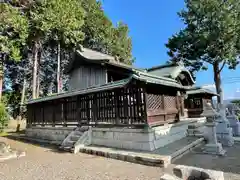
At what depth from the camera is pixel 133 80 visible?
771 centimetres

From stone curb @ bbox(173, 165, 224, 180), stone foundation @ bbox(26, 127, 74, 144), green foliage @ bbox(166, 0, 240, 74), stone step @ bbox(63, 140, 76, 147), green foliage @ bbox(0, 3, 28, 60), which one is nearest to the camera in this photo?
stone curb @ bbox(173, 165, 224, 180)

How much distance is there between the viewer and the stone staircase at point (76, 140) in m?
8.81

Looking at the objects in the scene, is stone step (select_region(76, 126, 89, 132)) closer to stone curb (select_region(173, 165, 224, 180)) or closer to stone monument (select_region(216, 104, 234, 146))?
stone monument (select_region(216, 104, 234, 146))

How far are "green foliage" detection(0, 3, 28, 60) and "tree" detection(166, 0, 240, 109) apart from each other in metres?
19.2

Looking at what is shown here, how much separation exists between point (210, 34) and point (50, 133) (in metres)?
20.1

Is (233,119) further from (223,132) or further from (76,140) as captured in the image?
(76,140)

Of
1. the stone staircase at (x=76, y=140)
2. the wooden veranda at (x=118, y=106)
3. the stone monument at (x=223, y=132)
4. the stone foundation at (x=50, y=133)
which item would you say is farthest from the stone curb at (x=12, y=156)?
the stone monument at (x=223, y=132)

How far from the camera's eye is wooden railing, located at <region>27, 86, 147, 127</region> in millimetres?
8141

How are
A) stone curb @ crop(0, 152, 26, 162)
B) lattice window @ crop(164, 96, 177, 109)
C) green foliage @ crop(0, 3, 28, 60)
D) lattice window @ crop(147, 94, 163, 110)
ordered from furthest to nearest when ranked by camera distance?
lattice window @ crop(164, 96, 177, 109), green foliage @ crop(0, 3, 28, 60), lattice window @ crop(147, 94, 163, 110), stone curb @ crop(0, 152, 26, 162)

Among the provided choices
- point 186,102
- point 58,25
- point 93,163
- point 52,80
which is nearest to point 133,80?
point 93,163

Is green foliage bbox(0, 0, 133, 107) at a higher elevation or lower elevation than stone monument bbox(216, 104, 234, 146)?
higher

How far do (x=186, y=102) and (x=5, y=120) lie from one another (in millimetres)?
15526

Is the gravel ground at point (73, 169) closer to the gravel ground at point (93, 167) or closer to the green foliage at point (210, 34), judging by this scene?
the gravel ground at point (93, 167)

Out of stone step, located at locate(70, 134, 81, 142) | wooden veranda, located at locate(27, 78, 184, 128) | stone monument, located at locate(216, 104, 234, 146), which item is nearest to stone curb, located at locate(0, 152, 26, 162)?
stone step, located at locate(70, 134, 81, 142)
